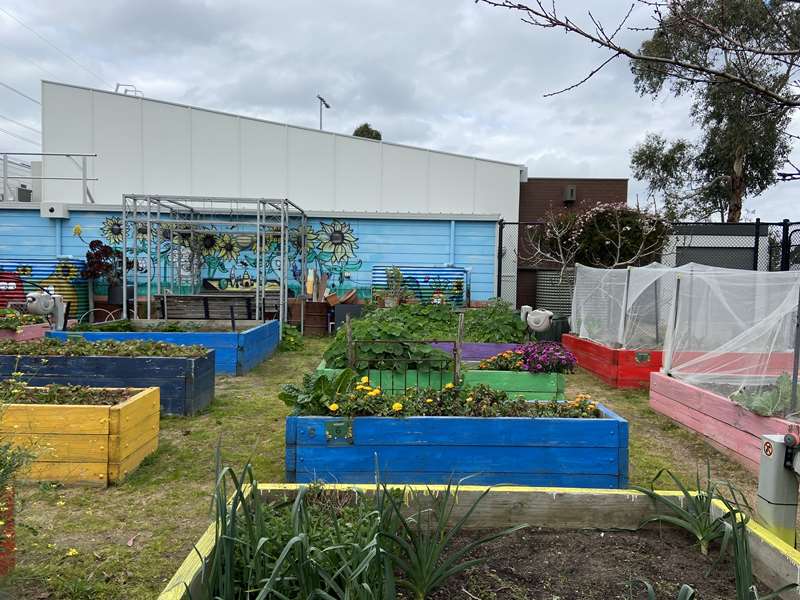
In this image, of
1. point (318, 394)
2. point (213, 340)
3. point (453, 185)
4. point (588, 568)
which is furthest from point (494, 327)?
point (453, 185)

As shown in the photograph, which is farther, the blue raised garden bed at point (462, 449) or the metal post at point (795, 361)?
the metal post at point (795, 361)

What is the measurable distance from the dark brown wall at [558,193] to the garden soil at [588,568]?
55.8 feet

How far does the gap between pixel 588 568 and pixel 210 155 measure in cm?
1755

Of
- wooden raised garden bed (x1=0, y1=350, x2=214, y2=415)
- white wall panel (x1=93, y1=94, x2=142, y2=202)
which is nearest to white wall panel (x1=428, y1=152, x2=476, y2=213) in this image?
white wall panel (x1=93, y1=94, x2=142, y2=202)

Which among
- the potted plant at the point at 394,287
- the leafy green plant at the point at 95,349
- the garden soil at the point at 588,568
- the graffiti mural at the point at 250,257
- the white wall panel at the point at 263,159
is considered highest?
the white wall panel at the point at 263,159

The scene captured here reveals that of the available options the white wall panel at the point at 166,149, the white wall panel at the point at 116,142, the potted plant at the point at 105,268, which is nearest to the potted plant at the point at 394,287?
the potted plant at the point at 105,268

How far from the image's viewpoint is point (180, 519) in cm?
347

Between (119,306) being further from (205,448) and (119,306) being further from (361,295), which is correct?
Result: (205,448)

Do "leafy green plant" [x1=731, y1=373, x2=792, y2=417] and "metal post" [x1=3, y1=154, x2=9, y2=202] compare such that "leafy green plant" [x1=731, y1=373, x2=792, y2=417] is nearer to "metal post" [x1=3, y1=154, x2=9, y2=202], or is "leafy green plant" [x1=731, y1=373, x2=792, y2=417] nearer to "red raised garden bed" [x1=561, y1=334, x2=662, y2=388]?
"red raised garden bed" [x1=561, y1=334, x2=662, y2=388]

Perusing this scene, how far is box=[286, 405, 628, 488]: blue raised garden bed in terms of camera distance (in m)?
3.74

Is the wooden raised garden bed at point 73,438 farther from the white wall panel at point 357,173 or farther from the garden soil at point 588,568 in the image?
the white wall panel at point 357,173

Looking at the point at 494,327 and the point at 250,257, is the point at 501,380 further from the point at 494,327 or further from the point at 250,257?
the point at 250,257

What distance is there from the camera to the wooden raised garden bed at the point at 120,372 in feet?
18.5

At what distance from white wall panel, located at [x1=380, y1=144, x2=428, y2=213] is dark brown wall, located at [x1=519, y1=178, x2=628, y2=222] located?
3.63m
